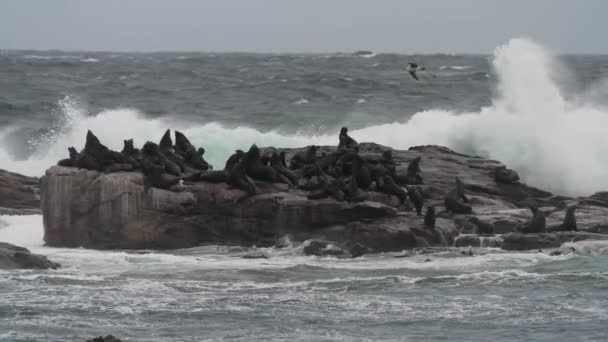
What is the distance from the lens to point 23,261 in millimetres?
18344

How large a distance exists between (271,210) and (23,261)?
13.9 feet

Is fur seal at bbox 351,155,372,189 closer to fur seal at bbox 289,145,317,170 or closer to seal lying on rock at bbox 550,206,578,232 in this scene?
fur seal at bbox 289,145,317,170

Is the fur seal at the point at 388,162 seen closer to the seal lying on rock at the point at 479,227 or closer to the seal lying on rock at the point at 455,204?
the seal lying on rock at the point at 455,204

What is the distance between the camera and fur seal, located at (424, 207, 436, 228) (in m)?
19.5

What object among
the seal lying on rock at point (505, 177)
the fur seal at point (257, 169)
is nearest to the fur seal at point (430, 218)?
the fur seal at point (257, 169)

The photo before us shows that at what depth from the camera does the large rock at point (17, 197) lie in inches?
927

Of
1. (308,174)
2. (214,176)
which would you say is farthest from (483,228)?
(214,176)

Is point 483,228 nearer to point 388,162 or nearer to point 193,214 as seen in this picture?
point 388,162

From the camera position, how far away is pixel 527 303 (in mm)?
16078

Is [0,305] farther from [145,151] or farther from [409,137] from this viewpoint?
[409,137]

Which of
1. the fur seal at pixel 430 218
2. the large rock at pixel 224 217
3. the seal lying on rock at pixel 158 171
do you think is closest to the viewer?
the fur seal at pixel 430 218

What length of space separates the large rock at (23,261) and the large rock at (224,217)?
6.47ft

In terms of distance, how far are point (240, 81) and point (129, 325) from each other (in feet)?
141

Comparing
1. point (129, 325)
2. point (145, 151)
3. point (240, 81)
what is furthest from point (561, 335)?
point (240, 81)
